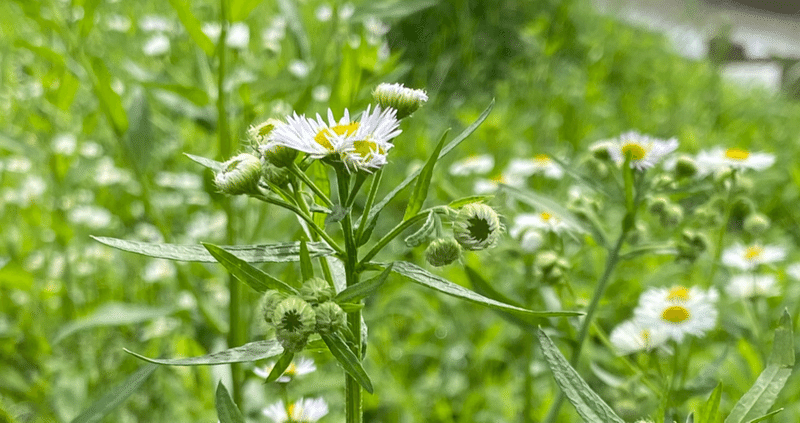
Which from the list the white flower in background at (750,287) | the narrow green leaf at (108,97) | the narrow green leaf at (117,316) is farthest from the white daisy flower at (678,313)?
the narrow green leaf at (108,97)

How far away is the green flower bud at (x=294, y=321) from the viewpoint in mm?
396

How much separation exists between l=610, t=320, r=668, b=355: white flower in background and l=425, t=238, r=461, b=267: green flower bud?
0.48 meters

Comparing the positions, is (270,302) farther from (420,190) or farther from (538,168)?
(538,168)

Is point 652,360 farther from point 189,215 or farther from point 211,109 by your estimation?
point 189,215

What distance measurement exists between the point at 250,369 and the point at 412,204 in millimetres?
577

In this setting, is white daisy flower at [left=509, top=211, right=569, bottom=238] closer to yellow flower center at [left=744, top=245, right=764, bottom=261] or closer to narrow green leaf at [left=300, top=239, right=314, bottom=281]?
yellow flower center at [left=744, top=245, right=764, bottom=261]

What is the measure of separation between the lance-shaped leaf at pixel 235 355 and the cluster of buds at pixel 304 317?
1.0 inches

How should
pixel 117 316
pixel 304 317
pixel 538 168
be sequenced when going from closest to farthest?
pixel 304 317 < pixel 117 316 < pixel 538 168

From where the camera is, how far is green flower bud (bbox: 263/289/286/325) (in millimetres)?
427

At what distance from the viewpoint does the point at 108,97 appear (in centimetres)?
101

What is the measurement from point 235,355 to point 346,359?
7 cm

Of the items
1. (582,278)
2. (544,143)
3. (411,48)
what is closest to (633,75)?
(411,48)

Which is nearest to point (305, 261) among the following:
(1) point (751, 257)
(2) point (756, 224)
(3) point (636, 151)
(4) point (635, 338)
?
(3) point (636, 151)

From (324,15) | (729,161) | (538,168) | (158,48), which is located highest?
(324,15)
